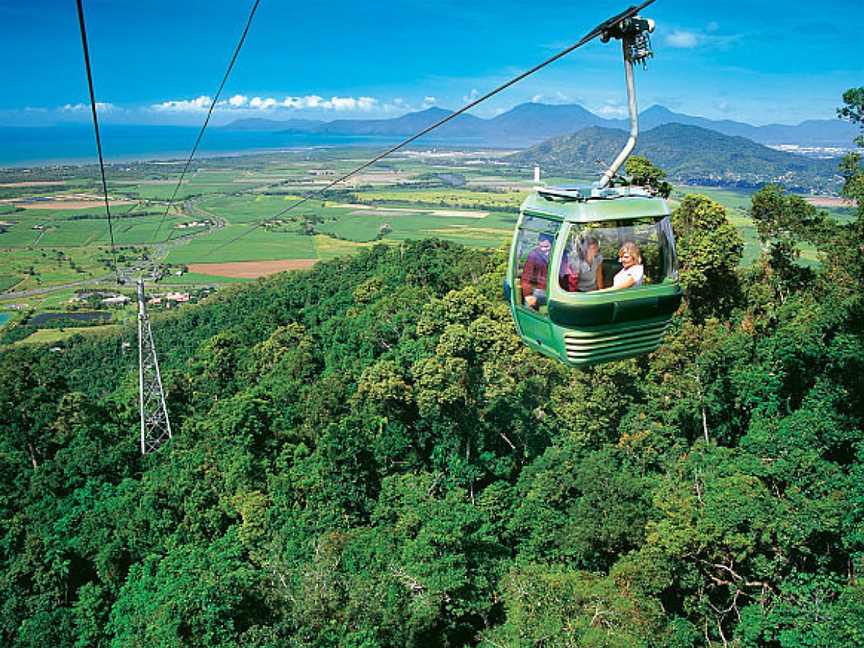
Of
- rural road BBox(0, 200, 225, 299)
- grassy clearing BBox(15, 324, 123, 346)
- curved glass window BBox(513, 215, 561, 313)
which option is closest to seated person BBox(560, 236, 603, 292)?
curved glass window BBox(513, 215, 561, 313)

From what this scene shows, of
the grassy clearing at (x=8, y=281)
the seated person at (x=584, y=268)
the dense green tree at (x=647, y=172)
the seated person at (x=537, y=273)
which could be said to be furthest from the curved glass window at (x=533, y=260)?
the grassy clearing at (x=8, y=281)

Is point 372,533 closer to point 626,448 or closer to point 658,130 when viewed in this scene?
point 626,448

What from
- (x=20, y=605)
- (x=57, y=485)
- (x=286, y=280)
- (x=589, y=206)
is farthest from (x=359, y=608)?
(x=286, y=280)

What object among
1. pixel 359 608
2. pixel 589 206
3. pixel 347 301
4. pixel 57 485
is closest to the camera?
pixel 589 206

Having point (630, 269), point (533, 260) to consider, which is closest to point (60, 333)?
point (533, 260)

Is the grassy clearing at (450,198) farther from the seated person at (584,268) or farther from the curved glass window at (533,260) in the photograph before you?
the seated person at (584,268)

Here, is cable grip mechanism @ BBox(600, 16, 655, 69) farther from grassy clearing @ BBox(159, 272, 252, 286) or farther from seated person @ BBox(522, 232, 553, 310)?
grassy clearing @ BBox(159, 272, 252, 286)
